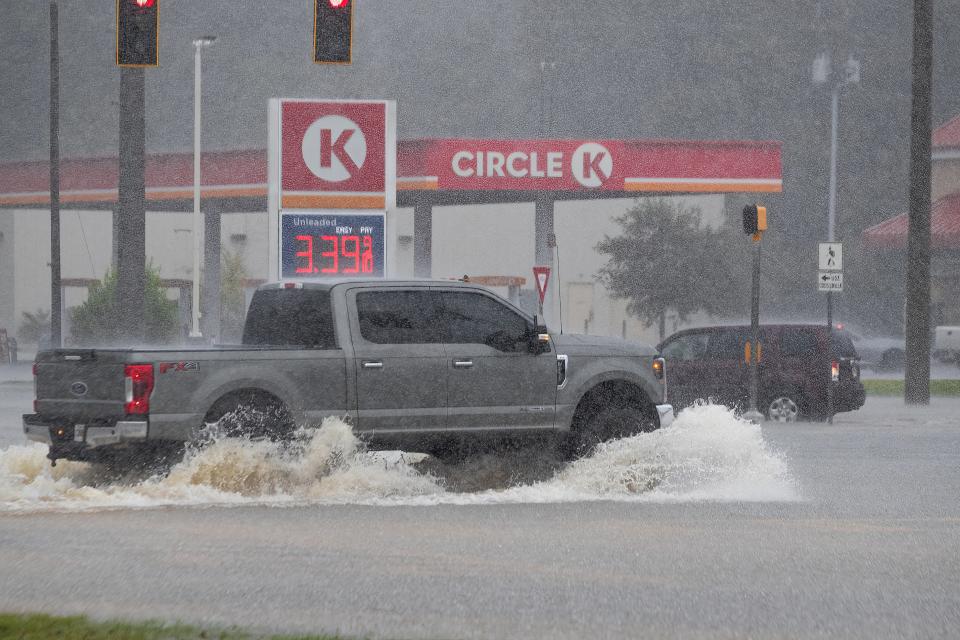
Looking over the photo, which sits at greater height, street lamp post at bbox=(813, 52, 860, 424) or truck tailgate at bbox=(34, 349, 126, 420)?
street lamp post at bbox=(813, 52, 860, 424)

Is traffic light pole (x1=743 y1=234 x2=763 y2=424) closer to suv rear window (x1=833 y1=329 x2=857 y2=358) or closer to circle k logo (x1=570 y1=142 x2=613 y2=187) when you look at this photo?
suv rear window (x1=833 y1=329 x2=857 y2=358)

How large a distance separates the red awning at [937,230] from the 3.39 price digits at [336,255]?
113 ft

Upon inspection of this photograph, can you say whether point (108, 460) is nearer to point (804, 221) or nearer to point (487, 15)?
point (804, 221)

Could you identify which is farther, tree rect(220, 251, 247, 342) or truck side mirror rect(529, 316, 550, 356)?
tree rect(220, 251, 247, 342)

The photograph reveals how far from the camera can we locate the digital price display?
75.9 feet

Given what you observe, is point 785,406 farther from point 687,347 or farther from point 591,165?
point 591,165

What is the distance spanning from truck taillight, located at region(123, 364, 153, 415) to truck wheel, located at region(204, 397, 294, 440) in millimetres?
550

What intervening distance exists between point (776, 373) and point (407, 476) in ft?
38.6

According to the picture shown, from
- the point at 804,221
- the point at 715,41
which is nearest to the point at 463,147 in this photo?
the point at 804,221

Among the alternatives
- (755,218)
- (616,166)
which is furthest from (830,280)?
(616,166)

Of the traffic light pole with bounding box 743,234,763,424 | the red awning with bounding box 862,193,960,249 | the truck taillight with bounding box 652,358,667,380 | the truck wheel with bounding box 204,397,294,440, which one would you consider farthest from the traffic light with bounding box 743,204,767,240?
the red awning with bounding box 862,193,960,249

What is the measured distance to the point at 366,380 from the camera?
1348cm

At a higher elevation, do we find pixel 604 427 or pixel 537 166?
pixel 537 166

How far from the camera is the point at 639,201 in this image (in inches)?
2525
